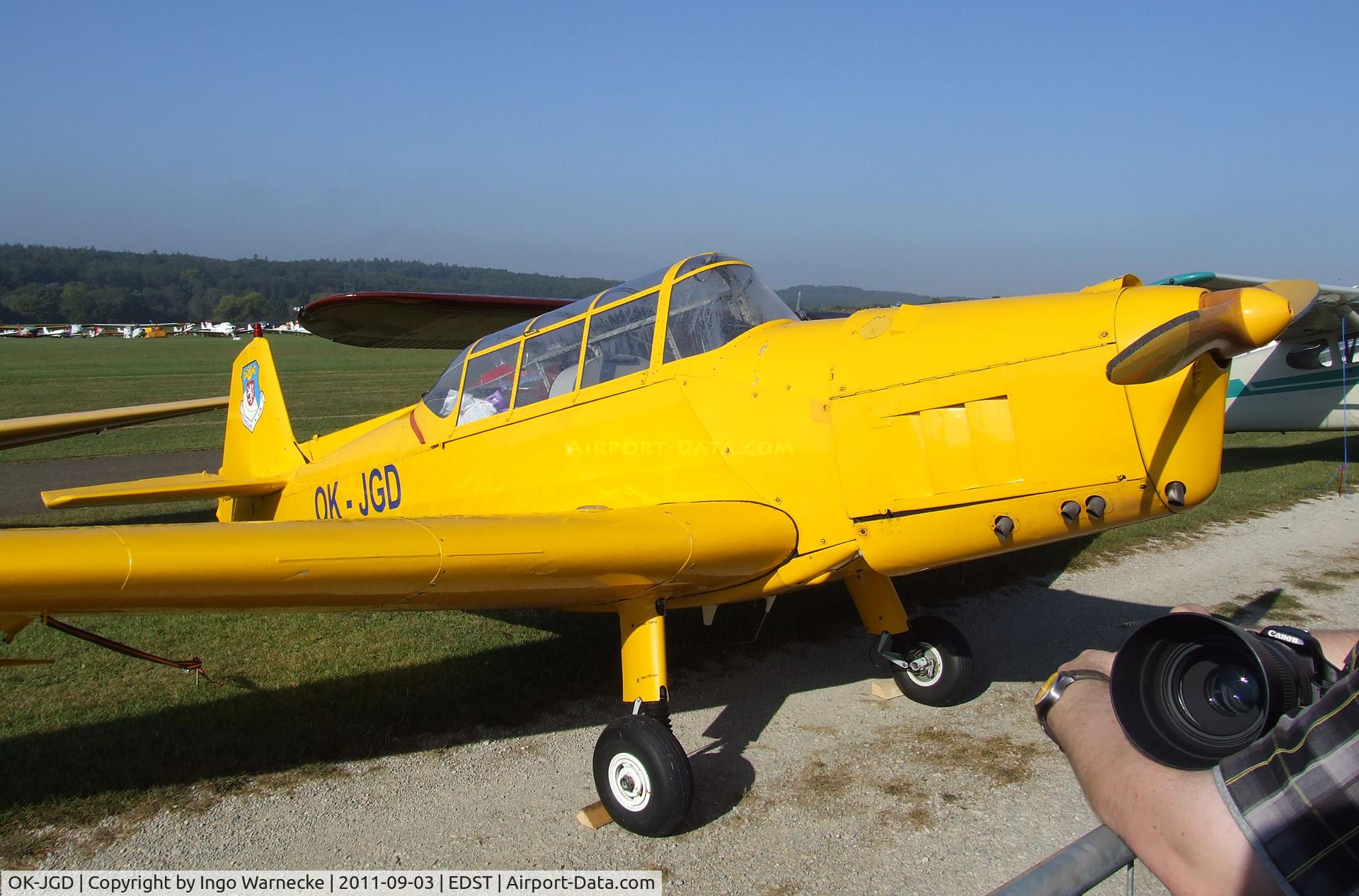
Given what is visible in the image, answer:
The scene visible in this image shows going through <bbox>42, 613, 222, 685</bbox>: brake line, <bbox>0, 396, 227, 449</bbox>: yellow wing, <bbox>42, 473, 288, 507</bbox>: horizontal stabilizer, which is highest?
<bbox>0, 396, 227, 449</bbox>: yellow wing

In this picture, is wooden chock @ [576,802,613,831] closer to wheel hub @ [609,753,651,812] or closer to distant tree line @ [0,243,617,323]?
wheel hub @ [609,753,651,812]

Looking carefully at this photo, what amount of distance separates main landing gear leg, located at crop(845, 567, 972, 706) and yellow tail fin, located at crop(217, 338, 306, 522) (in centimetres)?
470

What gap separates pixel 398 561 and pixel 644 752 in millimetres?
1265

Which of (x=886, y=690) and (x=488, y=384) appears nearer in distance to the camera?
(x=886, y=690)

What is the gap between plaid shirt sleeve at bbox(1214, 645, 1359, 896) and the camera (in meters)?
1.00

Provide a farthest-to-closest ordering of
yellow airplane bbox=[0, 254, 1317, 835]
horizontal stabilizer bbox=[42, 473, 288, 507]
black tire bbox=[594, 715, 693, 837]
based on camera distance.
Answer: horizontal stabilizer bbox=[42, 473, 288, 507] < black tire bbox=[594, 715, 693, 837] < yellow airplane bbox=[0, 254, 1317, 835]

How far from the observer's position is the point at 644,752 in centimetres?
366

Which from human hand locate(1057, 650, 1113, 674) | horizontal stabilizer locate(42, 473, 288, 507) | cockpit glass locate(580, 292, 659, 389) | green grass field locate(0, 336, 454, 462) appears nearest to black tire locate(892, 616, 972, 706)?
cockpit glass locate(580, 292, 659, 389)

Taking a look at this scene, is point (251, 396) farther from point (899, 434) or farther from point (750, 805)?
point (899, 434)

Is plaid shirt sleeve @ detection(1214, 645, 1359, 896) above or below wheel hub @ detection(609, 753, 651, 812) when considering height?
above

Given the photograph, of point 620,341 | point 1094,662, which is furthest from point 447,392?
point 1094,662

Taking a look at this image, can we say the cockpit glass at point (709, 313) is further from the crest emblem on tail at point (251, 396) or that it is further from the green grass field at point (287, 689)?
the crest emblem on tail at point (251, 396)

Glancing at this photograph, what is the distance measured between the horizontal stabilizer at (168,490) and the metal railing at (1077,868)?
22.1ft

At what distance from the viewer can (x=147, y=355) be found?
4866cm
